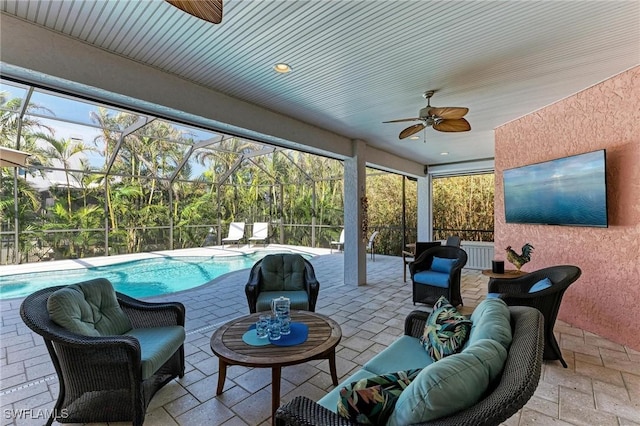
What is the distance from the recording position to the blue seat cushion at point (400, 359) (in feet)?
5.94

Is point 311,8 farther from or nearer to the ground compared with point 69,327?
farther from the ground

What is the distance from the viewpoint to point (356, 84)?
124 inches

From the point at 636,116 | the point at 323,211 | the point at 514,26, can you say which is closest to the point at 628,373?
the point at 636,116

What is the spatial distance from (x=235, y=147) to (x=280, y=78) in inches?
259

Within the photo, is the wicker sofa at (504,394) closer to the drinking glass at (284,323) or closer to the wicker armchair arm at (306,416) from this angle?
the wicker armchair arm at (306,416)

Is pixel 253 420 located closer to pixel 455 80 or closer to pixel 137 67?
pixel 137 67

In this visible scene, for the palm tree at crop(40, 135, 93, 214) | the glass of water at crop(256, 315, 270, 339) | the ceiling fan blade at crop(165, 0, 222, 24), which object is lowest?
the glass of water at crop(256, 315, 270, 339)

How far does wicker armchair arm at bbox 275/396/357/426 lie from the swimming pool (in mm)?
4795

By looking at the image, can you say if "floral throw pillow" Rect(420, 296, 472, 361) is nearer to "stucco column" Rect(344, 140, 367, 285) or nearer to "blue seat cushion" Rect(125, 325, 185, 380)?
"blue seat cushion" Rect(125, 325, 185, 380)

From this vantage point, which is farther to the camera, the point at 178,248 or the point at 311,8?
the point at 178,248

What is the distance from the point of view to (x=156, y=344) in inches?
81.7

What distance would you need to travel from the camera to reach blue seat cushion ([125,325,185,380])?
1.89 m

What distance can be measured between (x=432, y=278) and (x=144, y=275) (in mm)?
6572

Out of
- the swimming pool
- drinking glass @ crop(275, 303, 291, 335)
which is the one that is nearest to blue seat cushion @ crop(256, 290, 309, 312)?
drinking glass @ crop(275, 303, 291, 335)
